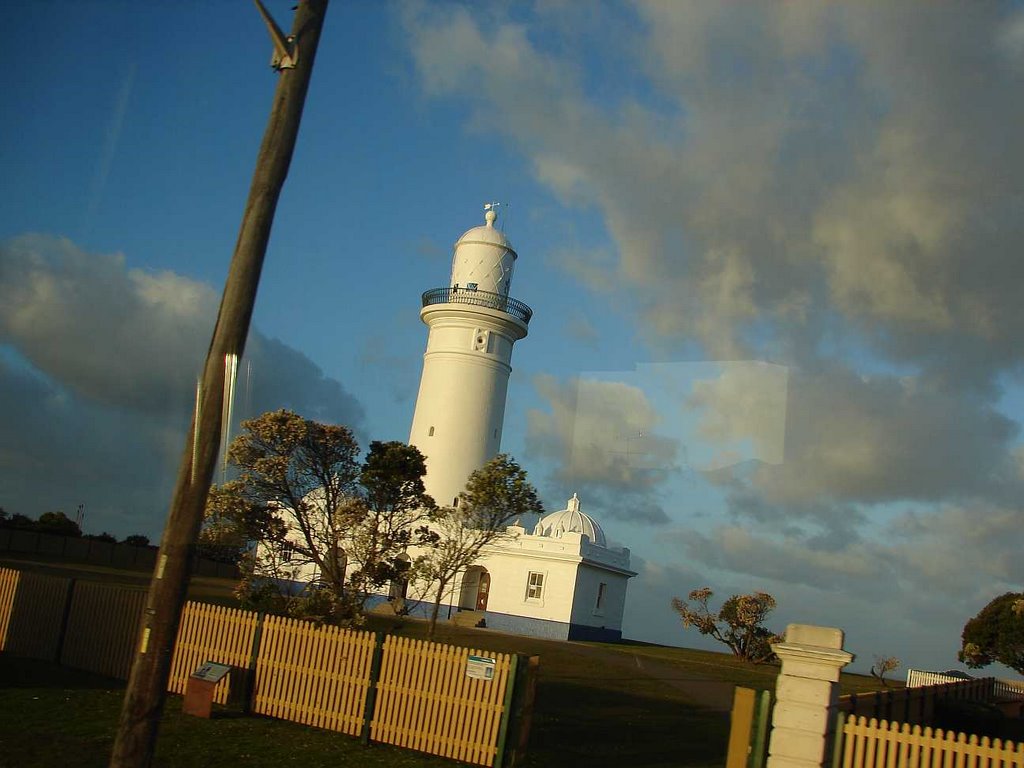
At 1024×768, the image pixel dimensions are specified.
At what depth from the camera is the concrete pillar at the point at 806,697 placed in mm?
9844

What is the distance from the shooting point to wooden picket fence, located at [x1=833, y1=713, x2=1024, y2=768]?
9125 mm

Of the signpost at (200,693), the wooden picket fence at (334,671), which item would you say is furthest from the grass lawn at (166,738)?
the wooden picket fence at (334,671)

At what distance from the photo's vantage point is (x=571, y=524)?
39.6 meters

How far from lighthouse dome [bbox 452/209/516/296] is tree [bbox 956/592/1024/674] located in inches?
930

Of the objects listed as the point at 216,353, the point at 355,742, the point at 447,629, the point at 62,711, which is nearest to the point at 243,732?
the point at 355,742

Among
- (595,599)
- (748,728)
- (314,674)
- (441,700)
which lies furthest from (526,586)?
(748,728)

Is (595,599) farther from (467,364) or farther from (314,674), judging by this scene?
(314,674)

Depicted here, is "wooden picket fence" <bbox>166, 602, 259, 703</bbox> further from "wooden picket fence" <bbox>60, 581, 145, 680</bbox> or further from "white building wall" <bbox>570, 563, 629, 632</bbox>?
"white building wall" <bbox>570, 563, 629, 632</bbox>

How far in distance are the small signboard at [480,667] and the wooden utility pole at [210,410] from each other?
17.6 feet

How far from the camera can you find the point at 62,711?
1238 cm

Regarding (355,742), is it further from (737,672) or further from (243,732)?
(737,672)

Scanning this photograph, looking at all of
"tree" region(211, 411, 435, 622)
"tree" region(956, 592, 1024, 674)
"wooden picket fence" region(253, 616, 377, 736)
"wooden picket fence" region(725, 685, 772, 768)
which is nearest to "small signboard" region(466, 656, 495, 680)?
"wooden picket fence" region(253, 616, 377, 736)

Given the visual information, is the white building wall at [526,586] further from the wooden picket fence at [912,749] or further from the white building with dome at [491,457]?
the wooden picket fence at [912,749]

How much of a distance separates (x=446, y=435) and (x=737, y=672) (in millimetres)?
14382
